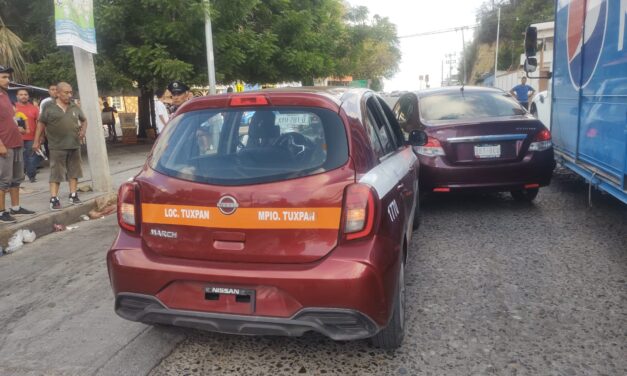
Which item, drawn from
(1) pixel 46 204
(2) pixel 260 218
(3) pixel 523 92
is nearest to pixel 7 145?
(1) pixel 46 204

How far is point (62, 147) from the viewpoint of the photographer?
23.2 ft

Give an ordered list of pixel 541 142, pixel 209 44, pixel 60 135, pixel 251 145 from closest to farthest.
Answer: pixel 251 145, pixel 541 142, pixel 60 135, pixel 209 44

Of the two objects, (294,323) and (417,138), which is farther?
(417,138)

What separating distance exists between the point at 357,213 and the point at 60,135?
574 centimetres

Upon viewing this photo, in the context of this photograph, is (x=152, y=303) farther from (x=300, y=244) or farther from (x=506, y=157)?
(x=506, y=157)

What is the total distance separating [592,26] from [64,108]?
6.54 m

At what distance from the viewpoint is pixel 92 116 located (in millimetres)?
8211

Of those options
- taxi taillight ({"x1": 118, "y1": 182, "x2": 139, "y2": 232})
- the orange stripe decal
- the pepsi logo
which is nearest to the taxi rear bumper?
the orange stripe decal

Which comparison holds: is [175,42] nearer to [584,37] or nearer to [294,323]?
[584,37]

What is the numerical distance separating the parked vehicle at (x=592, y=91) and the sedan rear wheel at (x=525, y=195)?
0.56m

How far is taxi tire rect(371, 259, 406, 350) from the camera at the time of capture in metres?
2.95

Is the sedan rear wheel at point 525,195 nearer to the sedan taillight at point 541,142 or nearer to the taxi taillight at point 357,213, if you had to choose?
the sedan taillight at point 541,142

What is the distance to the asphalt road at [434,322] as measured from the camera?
2969mm

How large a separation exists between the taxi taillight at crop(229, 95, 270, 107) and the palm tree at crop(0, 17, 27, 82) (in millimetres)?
12372
